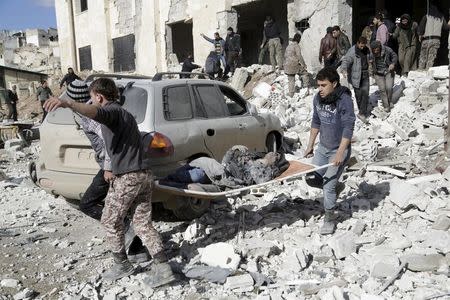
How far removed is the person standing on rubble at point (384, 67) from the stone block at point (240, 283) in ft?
23.3

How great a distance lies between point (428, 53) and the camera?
1127 cm

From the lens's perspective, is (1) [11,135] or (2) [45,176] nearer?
(2) [45,176]

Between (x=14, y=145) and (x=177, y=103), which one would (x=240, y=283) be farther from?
(x=14, y=145)

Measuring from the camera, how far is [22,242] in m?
4.91

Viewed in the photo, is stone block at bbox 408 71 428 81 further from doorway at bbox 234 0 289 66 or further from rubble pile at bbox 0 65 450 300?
doorway at bbox 234 0 289 66

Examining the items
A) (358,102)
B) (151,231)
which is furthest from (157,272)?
(358,102)

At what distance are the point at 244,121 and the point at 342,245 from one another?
258 centimetres

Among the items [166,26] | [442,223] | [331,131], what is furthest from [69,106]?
[166,26]

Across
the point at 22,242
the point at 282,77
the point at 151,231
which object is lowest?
the point at 22,242

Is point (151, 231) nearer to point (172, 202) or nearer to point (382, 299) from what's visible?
point (172, 202)

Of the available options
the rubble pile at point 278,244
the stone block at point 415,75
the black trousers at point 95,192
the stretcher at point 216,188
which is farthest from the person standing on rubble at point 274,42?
the black trousers at point 95,192

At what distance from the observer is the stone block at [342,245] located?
425 centimetres

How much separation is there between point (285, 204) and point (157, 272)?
96.4 inches

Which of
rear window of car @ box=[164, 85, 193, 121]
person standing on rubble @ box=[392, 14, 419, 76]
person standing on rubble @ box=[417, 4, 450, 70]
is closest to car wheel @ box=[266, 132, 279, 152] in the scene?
rear window of car @ box=[164, 85, 193, 121]
